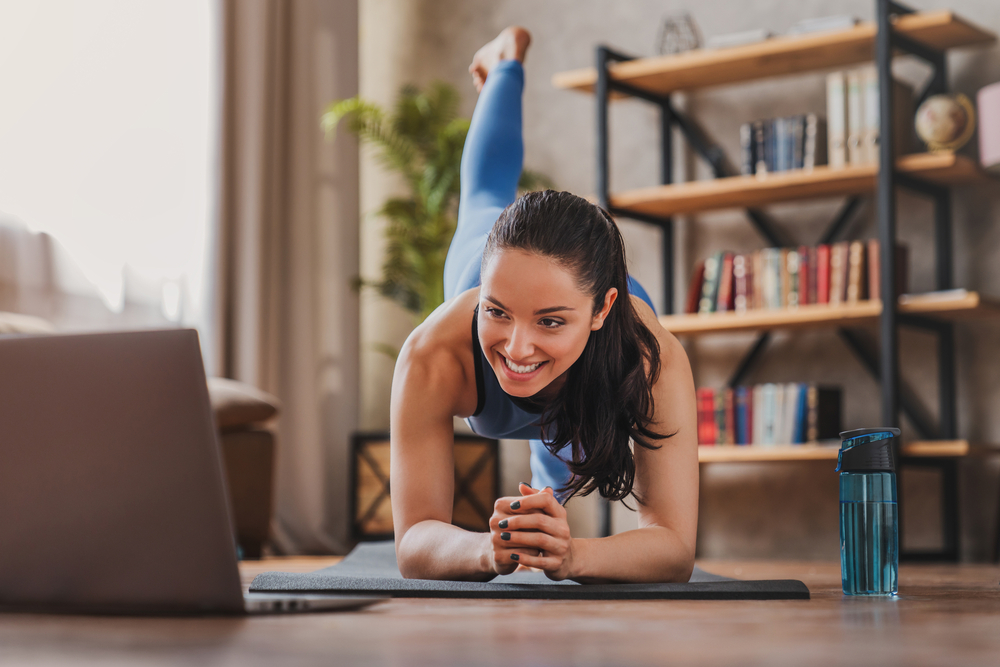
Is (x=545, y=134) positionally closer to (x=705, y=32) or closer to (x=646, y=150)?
(x=646, y=150)

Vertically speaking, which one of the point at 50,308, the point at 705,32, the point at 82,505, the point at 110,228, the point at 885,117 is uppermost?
the point at 705,32

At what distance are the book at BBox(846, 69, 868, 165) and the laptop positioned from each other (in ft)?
9.07

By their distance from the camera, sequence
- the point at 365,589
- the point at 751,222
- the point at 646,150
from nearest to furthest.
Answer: the point at 365,589 → the point at 751,222 → the point at 646,150

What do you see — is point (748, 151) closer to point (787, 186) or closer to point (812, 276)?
point (787, 186)

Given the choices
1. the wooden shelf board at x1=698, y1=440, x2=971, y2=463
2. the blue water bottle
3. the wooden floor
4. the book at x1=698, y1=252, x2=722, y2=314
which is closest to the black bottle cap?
the blue water bottle

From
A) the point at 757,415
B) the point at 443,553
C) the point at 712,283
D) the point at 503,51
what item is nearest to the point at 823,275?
the point at 712,283

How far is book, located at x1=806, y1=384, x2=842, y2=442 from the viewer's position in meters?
3.18

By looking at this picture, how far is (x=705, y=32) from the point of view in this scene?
12.5 ft

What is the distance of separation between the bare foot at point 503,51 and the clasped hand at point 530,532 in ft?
4.83

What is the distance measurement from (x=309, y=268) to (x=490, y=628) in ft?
11.0

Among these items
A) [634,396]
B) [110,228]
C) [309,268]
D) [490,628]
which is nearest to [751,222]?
[309,268]

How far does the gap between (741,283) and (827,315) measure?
1.14ft

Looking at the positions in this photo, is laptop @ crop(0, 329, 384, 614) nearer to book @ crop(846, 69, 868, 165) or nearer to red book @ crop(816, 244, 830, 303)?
red book @ crop(816, 244, 830, 303)

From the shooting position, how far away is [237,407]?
2936 millimetres
